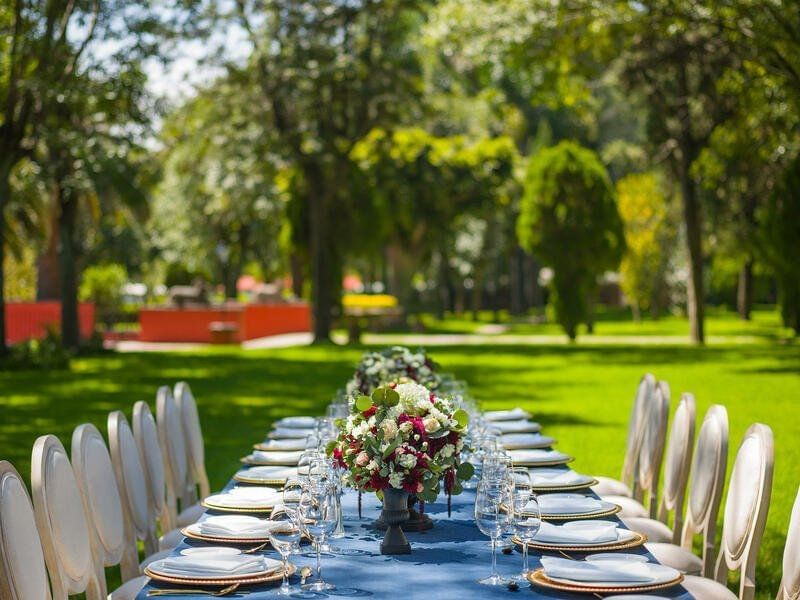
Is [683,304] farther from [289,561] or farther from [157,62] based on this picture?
[289,561]

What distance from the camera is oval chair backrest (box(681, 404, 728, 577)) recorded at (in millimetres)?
6289

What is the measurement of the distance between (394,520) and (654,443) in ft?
10.9

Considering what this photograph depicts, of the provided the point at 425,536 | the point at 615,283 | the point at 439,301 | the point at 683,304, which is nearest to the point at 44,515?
the point at 425,536

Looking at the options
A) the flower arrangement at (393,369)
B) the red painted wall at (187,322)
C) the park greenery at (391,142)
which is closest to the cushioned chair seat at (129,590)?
the flower arrangement at (393,369)

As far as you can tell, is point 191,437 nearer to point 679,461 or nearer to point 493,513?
point 679,461

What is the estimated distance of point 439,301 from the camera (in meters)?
55.9

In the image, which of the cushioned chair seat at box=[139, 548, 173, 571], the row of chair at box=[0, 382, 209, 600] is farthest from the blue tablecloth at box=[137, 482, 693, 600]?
the cushioned chair seat at box=[139, 548, 173, 571]

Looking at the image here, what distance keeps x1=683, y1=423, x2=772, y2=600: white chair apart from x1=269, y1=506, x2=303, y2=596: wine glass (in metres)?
1.94

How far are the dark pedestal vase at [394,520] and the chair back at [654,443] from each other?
3036 mm

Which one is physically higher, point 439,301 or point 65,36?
point 65,36

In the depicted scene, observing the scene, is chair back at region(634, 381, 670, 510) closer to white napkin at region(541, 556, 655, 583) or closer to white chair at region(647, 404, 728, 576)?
white chair at region(647, 404, 728, 576)

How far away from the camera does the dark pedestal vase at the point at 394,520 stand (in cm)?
502

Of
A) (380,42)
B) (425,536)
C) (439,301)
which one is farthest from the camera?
(439,301)

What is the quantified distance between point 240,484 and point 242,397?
14188 millimetres
